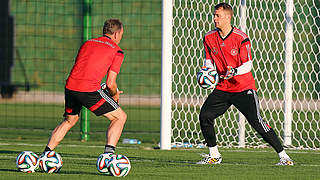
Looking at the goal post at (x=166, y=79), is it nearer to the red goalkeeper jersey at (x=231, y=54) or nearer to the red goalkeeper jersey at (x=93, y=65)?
the red goalkeeper jersey at (x=231, y=54)

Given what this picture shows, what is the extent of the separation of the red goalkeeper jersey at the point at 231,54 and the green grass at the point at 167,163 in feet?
3.46

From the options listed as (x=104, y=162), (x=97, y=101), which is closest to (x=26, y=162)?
(x=104, y=162)

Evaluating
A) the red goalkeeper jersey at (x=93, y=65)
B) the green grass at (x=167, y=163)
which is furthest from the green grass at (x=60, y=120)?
the red goalkeeper jersey at (x=93, y=65)

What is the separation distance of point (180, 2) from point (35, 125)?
21.9 feet

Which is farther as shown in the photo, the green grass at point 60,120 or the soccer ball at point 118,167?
the green grass at point 60,120

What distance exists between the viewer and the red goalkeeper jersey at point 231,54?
8.57m

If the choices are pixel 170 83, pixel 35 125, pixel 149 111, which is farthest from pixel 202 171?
pixel 149 111

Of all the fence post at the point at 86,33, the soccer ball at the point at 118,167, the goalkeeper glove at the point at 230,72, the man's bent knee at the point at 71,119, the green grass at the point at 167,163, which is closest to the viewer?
the soccer ball at the point at 118,167

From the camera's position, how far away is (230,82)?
8.66 m

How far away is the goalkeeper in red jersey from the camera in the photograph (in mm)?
8555

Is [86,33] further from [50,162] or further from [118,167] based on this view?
[118,167]

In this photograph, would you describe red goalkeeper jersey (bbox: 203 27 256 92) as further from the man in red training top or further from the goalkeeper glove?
the man in red training top

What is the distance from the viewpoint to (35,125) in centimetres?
1697

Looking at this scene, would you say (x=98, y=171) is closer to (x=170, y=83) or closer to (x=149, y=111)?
(x=170, y=83)
